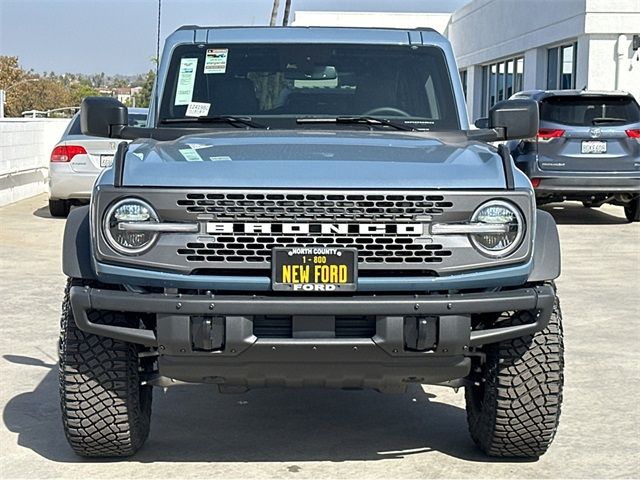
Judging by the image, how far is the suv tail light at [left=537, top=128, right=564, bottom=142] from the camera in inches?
607

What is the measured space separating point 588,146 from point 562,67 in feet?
43.4

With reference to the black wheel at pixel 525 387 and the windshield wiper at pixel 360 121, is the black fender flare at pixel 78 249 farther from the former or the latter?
the black wheel at pixel 525 387

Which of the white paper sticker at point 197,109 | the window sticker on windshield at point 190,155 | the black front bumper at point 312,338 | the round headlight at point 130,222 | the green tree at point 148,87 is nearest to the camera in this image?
the black front bumper at point 312,338

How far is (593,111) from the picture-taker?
15461 mm

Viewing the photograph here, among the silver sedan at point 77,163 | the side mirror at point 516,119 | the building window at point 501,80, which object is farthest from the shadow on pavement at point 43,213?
the building window at point 501,80

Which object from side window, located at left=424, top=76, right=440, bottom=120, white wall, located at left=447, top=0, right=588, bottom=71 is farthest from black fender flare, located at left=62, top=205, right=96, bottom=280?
white wall, located at left=447, top=0, right=588, bottom=71

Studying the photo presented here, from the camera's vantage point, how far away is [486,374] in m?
5.23

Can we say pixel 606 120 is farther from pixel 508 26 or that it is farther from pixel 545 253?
pixel 508 26

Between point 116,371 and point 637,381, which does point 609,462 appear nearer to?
point 637,381

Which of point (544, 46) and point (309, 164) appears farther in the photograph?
point (544, 46)

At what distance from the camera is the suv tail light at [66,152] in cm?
1550

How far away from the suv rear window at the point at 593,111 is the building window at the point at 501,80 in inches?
706

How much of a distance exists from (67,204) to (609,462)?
1227 centimetres

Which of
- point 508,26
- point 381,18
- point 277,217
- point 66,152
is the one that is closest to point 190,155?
point 277,217
